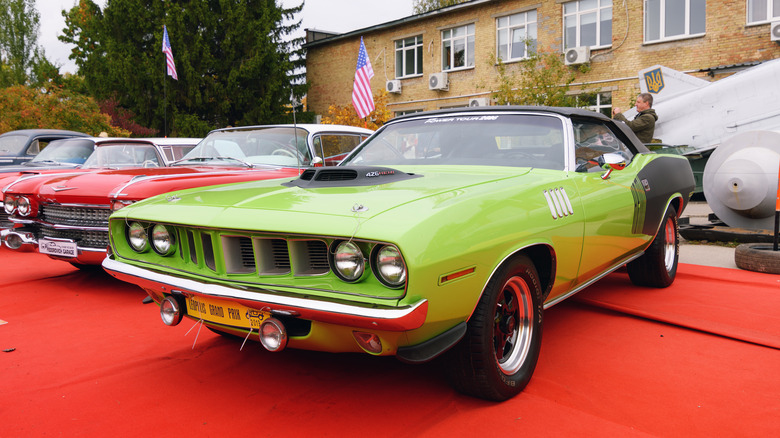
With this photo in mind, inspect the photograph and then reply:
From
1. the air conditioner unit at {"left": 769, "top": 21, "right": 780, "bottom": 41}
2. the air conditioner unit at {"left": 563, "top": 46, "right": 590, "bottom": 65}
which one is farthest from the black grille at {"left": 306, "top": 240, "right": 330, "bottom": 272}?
the air conditioner unit at {"left": 563, "top": 46, "right": 590, "bottom": 65}

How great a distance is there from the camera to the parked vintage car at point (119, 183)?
4801 millimetres

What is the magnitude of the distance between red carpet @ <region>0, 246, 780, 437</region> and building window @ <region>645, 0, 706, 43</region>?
14894 mm

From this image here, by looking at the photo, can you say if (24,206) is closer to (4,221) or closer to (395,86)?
(4,221)

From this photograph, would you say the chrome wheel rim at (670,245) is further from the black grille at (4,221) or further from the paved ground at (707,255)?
the black grille at (4,221)

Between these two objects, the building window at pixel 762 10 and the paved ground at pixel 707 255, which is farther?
the building window at pixel 762 10

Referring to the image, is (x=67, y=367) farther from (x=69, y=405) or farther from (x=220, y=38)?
(x=220, y=38)

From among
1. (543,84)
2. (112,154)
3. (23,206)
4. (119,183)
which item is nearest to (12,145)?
(112,154)

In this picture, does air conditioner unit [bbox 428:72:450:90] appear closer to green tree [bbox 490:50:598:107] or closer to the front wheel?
green tree [bbox 490:50:598:107]

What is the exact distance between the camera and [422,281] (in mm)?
2152

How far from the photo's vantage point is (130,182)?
4699mm

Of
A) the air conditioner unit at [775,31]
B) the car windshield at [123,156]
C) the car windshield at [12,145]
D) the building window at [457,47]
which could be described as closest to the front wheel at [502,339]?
the car windshield at [123,156]

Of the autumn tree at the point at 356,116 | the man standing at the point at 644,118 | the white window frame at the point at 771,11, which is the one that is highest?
the white window frame at the point at 771,11

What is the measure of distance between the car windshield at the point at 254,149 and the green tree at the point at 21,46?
30.1 m

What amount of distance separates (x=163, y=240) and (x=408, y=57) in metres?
22.3
